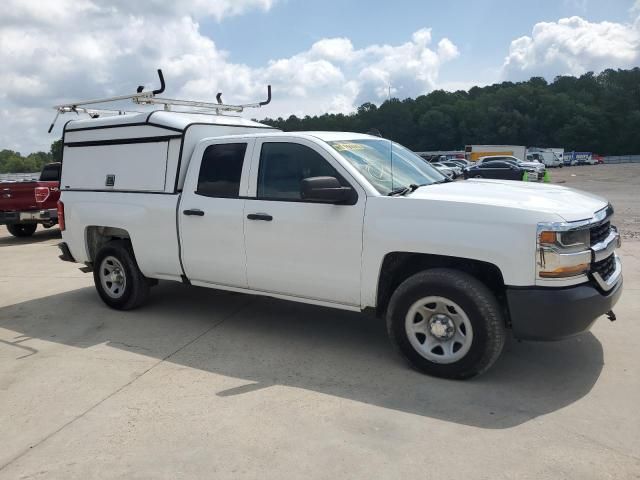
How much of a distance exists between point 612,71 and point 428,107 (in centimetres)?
4234

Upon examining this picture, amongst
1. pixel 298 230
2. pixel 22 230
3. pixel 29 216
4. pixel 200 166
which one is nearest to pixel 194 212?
pixel 200 166

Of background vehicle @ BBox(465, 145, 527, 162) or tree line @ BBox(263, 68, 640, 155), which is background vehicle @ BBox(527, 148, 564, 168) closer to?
background vehicle @ BBox(465, 145, 527, 162)

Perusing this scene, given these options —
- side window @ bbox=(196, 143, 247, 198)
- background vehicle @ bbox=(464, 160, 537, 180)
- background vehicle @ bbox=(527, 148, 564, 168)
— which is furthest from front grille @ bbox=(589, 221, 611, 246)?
background vehicle @ bbox=(527, 148, 564, 168)

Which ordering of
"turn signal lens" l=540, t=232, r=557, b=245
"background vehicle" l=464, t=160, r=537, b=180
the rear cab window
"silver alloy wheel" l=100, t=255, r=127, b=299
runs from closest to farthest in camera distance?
"turn signal lens" l=540, t=232, r=557, b=245 → "silver alloy wheel" l=100, t=255, r=127, b=299 → the rear cab window → "background vehicle" l=464, t=160, r=537, b=180

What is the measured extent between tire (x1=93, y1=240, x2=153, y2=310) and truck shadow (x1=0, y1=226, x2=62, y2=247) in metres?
7.56

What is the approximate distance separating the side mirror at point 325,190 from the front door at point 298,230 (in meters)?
0.10

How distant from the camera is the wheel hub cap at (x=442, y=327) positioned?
13.2ft

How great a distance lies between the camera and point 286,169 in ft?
15.8

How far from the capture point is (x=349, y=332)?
17.3ft

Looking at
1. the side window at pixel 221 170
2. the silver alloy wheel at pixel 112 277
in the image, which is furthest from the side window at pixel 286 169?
the silver alloy wheel at pixel 112 277

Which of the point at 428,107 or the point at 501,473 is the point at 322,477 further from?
the point at 428,107

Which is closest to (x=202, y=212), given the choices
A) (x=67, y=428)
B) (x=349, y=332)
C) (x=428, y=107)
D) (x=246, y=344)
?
(x=246, y=344)

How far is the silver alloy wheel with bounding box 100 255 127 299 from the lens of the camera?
6.14 meters

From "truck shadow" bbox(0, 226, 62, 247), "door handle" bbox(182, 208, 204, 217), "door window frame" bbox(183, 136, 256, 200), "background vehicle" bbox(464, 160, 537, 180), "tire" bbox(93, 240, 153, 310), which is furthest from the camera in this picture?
"background vehicle" bbox(464, 160, 537, 180)
